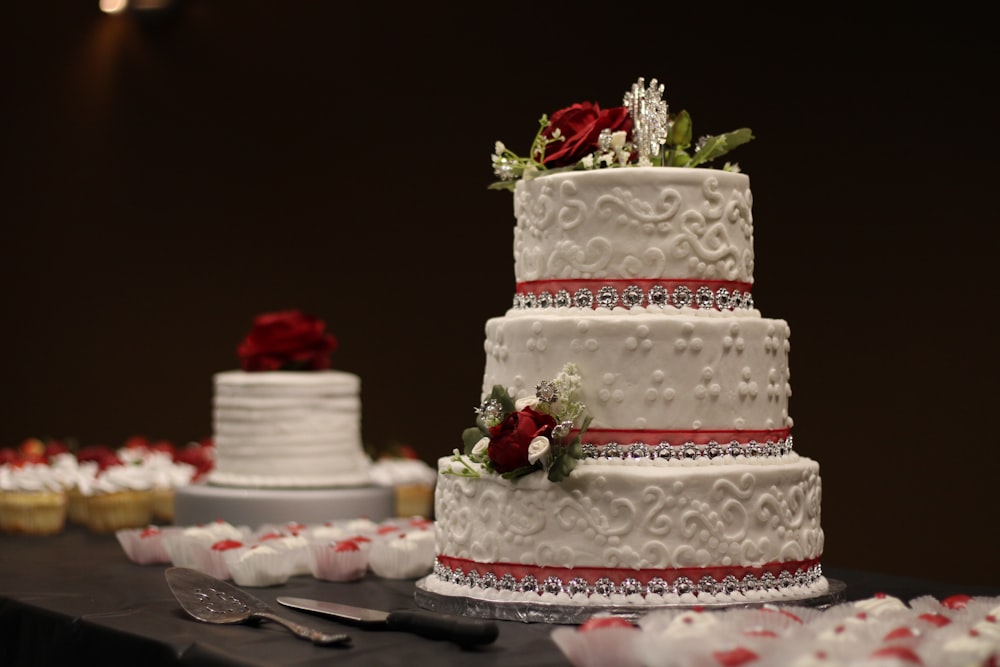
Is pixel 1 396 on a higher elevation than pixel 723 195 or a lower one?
lower

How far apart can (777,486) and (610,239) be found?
2.31 ft

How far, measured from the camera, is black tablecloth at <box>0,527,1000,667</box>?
8.43 feet

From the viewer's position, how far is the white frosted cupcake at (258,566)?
3.65 m

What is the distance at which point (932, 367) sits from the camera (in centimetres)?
499

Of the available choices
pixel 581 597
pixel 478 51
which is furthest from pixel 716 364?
pixel 478 51

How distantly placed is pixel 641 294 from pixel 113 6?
6.61 m

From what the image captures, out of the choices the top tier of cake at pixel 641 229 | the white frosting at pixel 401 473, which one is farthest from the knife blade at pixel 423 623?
the white frosting at pixel 401 473

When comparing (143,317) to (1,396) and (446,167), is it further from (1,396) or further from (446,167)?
(446,167)

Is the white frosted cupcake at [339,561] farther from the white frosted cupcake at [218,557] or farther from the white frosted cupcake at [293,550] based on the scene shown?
the white frosted cupcake at [218,557]

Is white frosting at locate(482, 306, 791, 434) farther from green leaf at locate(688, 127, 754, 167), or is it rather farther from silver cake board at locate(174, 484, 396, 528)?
silver cake board at locate(174, 484, 396, 528)

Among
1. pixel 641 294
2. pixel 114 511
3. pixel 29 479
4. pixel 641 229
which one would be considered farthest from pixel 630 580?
pixel 29 479

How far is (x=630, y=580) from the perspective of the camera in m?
3.07

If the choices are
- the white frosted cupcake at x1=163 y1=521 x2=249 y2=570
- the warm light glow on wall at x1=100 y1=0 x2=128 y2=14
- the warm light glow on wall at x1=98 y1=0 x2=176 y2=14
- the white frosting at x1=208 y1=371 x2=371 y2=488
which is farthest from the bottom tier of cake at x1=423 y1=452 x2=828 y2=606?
the warm light glow on wall at x1=100 y1=0 x2=128 y2=14

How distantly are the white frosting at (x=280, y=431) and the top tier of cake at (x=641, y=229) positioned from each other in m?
2.06
